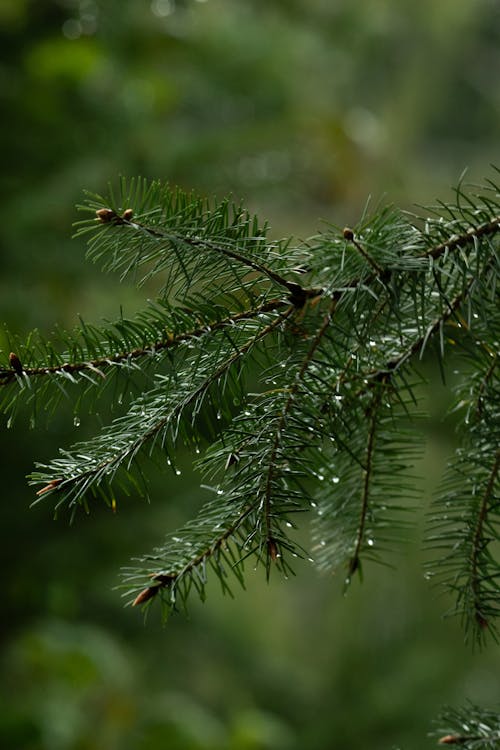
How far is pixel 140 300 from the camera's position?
6.84ft

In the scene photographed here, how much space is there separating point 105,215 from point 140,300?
1.55 meters

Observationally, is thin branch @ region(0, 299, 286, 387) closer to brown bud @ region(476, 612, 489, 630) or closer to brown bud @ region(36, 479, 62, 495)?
brown bud @ region(36, 479, 62, 495)

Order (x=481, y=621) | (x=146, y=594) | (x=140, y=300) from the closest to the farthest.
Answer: (x=146, y=594) < (x=481, y=621) < (x=140, y=300)

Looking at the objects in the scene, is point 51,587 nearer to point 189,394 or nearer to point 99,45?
point 99,45

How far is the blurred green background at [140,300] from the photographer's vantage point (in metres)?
2.04

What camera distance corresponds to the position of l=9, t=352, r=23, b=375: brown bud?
56cm

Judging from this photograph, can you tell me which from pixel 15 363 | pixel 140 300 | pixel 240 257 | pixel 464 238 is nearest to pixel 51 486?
pixel 15 363

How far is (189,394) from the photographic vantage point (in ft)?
1.95

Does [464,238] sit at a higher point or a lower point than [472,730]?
higher

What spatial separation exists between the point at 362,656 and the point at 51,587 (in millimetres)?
1202

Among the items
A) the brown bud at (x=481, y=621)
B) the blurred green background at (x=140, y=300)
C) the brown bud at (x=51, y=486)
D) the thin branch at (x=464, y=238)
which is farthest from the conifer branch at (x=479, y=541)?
the blurred green background at (x=140, y=300)

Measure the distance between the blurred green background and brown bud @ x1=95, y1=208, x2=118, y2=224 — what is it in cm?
137

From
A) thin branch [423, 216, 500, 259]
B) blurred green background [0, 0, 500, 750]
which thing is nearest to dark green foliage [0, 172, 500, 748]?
thin branch [423, 216, 500, 259]

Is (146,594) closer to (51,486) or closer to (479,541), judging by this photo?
(51,486)
